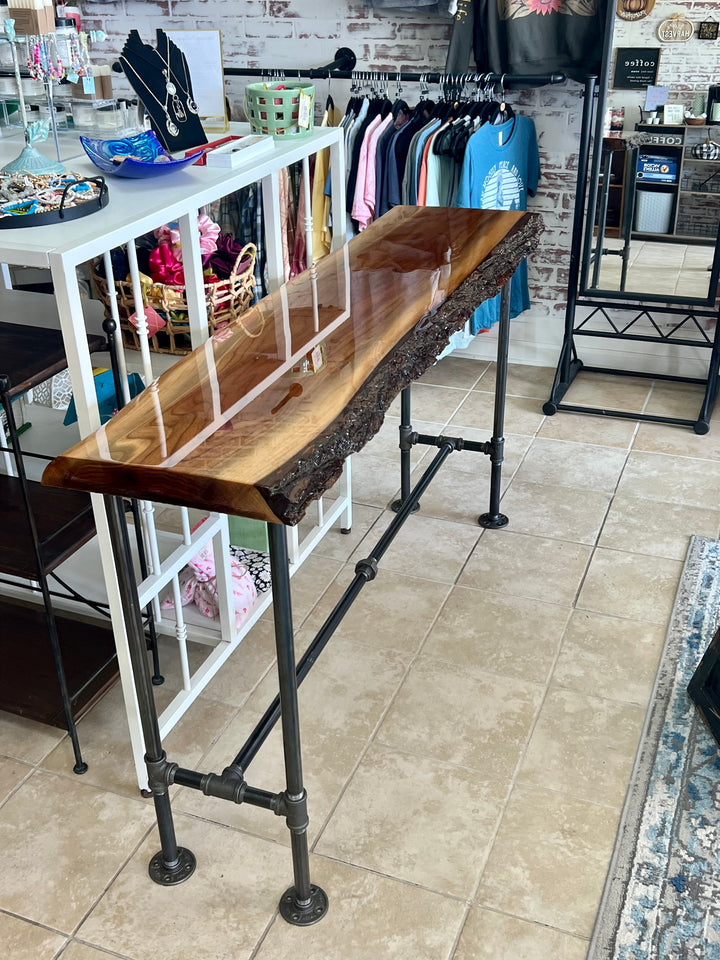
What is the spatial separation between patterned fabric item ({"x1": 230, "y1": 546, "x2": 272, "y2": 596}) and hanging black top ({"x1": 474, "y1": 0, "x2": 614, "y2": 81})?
237 centimetres

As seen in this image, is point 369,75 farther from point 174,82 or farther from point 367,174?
point 174,82

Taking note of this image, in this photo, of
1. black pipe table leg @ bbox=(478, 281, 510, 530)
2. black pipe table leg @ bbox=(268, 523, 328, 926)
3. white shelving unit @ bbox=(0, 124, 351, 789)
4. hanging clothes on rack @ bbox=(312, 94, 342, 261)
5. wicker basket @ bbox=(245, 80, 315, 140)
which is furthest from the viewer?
hanging clothes on rack @ bbox=(312, 94, 342, 261)

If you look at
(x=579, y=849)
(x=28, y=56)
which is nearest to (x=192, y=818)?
(x=579, y=849)

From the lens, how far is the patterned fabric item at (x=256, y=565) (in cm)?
271

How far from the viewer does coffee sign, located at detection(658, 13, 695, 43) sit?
3.59 m

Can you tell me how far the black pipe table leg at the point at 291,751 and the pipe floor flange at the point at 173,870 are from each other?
222 millimetres

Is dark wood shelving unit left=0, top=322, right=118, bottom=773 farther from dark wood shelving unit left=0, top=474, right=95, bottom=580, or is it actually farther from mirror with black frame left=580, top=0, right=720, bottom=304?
mirror with black frame left=580, top=0, right=720, bottom=304

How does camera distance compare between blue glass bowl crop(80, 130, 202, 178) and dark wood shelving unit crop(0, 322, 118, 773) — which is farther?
blue glass bowl crop(80, 130, 202, 178)

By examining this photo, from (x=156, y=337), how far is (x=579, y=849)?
3.23 metres

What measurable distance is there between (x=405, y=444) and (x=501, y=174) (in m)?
1.46

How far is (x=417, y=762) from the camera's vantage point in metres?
2.34

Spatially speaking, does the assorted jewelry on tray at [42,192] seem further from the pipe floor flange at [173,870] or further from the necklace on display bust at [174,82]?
the pipe floor flange at [173,870]

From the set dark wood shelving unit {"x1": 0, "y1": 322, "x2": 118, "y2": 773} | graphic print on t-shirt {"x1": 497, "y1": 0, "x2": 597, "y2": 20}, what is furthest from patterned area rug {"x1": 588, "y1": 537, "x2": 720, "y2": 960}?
graphic print on t-shirt {"x1": 497, "y1": 0, "x2": 597, "y2": 20}

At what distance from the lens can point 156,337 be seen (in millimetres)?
4559
